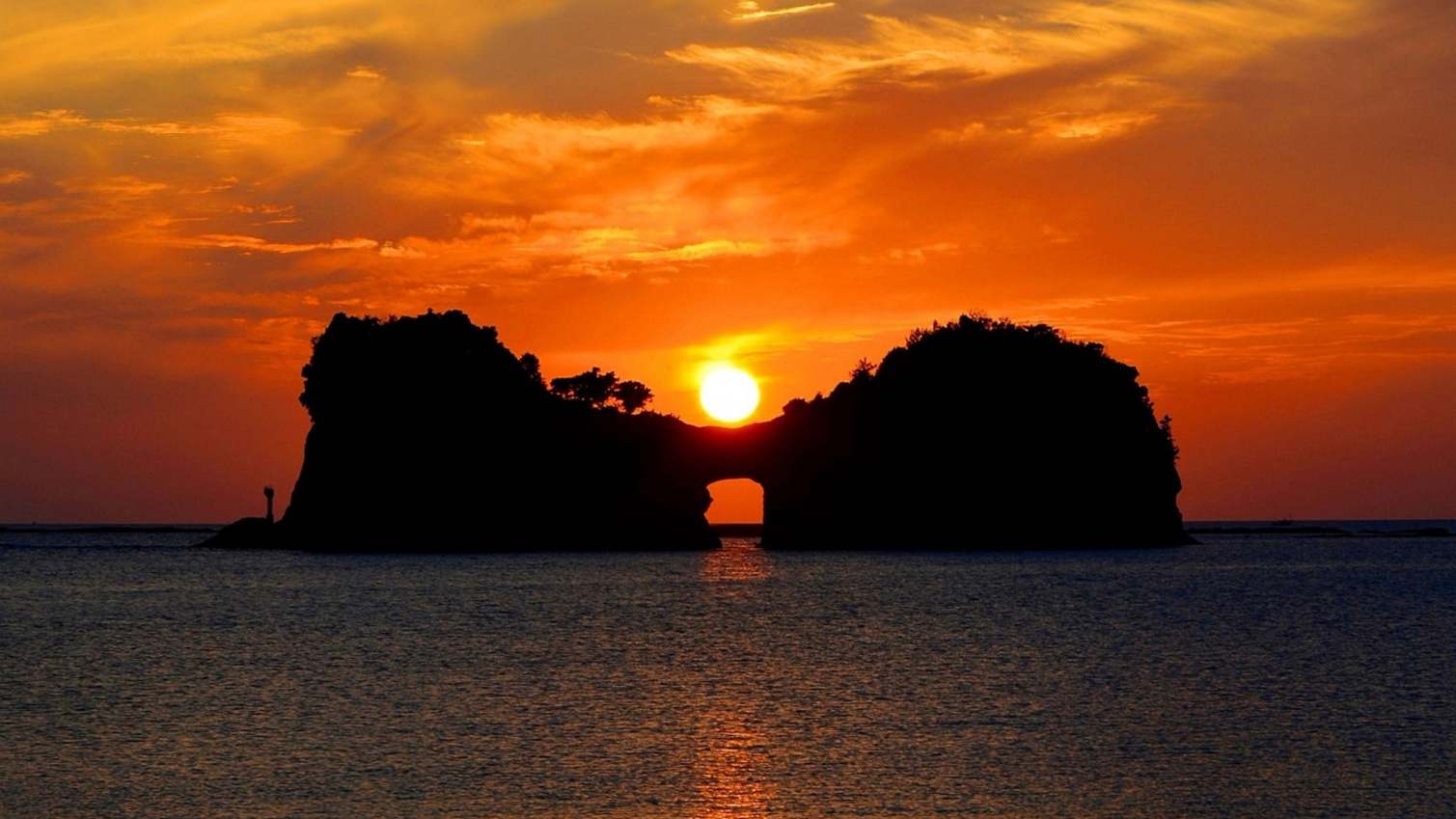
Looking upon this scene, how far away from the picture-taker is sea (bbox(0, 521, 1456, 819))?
24484 mm

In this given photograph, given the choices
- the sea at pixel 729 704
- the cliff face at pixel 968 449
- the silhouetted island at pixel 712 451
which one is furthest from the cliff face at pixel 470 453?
the sea at pixel 729 704

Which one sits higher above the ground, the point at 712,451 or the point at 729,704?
the point at 712,451

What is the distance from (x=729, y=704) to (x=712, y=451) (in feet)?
309

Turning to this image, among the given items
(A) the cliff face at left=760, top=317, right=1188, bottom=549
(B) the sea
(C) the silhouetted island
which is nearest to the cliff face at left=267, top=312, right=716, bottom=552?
(C) the silhouetted island

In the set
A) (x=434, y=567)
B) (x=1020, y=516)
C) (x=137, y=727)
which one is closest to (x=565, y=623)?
(x=137, y=727)

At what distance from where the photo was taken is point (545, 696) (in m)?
36.5

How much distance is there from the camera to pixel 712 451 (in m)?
129

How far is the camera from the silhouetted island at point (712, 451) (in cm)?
12731

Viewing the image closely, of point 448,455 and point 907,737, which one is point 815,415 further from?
point 907,737

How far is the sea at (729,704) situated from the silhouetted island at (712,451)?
53.0 metres

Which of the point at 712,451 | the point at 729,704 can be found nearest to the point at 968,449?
the point at 712,451

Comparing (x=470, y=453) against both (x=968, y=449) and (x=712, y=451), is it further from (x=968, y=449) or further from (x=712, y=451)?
(x=968, y=449)

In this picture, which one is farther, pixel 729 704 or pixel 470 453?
pixel 470 453

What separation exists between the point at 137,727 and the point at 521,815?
12.0 meters
